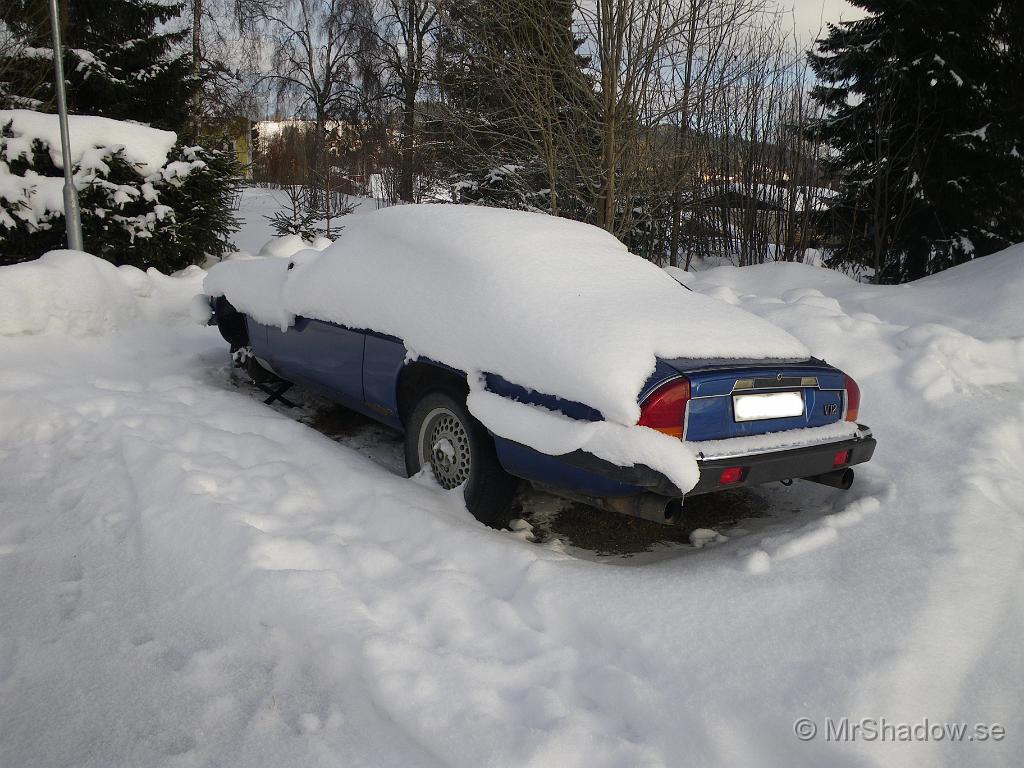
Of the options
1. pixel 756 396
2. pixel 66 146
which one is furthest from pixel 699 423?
pixel 66 146

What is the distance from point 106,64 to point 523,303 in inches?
603

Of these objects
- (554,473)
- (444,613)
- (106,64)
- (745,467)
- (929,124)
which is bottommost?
(444,613)

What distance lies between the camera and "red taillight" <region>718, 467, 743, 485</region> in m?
2.94

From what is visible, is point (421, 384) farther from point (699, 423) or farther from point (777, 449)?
point (777, 449)

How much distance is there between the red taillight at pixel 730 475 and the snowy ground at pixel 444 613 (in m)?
0.36

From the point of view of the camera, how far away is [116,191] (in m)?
11.1

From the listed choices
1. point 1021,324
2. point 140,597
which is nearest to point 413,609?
point 140,597

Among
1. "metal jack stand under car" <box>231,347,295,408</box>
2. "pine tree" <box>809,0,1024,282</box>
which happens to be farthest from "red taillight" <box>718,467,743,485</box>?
"pine tree" <box>809,0,1024,282</box>

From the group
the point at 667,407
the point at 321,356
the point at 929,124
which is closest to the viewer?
the point at 667,407

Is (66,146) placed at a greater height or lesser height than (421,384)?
greater

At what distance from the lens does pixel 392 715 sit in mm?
2164

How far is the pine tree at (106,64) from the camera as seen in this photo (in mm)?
13805

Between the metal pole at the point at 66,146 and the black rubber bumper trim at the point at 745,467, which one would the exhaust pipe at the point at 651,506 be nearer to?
the black rubber bumper trim at the point at 745,467

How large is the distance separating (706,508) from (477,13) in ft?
24.2
